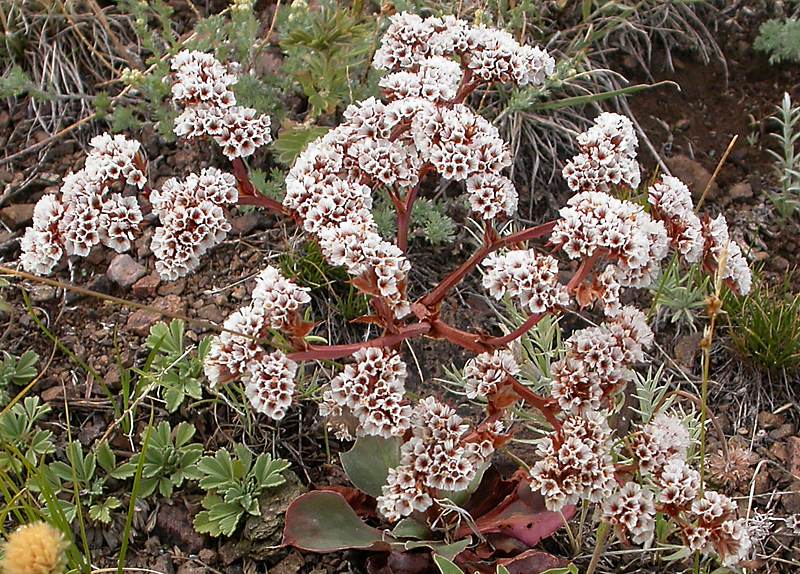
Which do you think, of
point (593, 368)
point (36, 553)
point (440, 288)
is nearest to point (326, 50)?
point (440, 288)

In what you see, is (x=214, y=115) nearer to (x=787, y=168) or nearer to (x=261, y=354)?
(x=261, y=354)

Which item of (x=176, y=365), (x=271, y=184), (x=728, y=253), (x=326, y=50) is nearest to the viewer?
(x=728, y=253)

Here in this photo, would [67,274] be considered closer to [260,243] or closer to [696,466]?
[260,243]

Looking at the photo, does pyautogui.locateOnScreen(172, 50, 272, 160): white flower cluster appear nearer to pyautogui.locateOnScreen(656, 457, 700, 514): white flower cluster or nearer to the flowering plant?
the flowering plant

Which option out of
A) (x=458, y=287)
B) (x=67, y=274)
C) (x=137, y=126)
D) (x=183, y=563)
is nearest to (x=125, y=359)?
(x=67, y=274)

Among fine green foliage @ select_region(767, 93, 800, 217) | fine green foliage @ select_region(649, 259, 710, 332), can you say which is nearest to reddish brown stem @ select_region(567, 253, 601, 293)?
fine green foliage @ select_region(649, 259, 710, 332)
